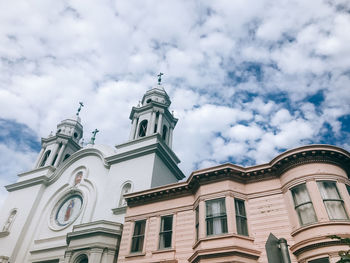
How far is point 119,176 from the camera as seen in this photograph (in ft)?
88.6

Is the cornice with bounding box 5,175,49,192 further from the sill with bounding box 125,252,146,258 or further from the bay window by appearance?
the bay window

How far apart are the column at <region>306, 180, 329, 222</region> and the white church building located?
12709 mm

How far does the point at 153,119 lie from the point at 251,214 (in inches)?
711

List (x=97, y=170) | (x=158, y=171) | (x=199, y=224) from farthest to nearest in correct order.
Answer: (x=97, y=170) < (x=158, y=171) < (x=199, y=224)

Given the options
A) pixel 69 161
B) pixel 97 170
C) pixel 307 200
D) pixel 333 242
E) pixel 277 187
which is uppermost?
pixel 69 161

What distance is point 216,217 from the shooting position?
16406 millimetres

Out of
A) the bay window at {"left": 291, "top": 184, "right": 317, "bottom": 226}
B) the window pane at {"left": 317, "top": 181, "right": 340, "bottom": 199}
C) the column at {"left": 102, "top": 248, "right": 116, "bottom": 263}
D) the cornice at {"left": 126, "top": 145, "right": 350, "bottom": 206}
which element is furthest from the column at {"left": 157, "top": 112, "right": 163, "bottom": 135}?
the window pane at {"left": 317, "top": 181, "right": 340, "bottom": 199}

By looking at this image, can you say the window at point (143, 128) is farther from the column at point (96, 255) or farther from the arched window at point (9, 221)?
the arched window at point (9, 221)

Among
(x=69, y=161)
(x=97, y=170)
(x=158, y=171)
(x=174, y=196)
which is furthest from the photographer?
(x=69, y=161)

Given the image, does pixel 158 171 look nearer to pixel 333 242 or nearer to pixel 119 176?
pixel 119 176

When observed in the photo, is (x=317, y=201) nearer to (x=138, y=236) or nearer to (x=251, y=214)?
(x=251, y=214)

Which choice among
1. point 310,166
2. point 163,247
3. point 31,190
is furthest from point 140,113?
point 310,166

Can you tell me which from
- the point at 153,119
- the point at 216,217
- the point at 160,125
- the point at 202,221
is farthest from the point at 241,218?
the point at 153,119

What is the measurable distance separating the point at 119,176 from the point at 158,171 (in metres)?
3.62
